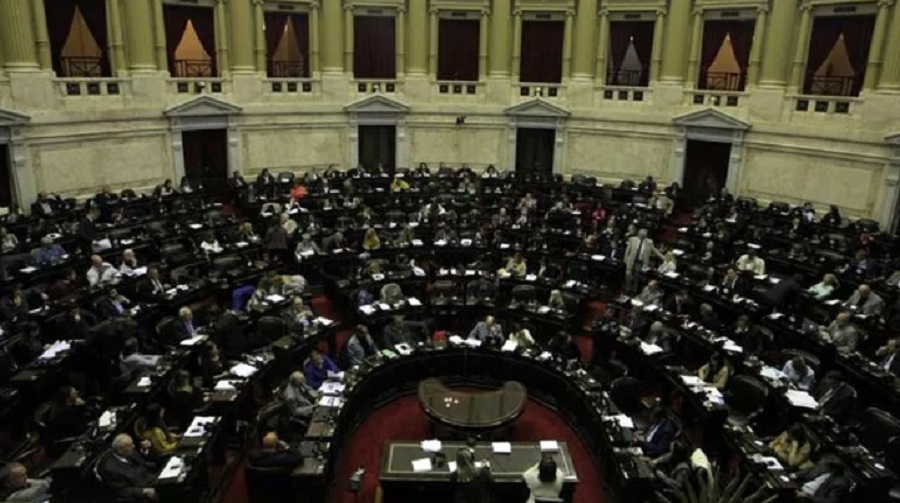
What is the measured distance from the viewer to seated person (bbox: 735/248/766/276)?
55.3 feet

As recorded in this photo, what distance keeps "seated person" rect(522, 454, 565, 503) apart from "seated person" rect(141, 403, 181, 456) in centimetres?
498

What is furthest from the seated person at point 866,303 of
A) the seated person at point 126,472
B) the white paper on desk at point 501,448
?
the seated person at point 126,472

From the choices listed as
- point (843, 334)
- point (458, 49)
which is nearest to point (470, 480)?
point (843, 334)

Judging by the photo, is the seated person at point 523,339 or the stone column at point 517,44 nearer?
the seated person at point 523,339

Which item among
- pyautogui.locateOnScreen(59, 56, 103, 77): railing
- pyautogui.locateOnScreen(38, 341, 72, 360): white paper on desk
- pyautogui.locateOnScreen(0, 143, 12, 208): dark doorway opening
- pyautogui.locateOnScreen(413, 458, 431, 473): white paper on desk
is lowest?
pyautogui.locateOnScreen(413, 458, 431, 473): white paper on desk

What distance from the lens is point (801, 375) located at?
11.5 m

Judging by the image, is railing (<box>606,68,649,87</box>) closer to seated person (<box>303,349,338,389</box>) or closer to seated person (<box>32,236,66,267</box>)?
seated person (<box>303,349,338,389</box>)

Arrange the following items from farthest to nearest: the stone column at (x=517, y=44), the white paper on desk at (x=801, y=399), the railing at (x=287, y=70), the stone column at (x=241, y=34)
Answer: the stone column at (x=517, y=44) → the railing at (x=287, y=70) → the stone column at (x=241, y=34) → the white paper on desk at (x=801, y=399)

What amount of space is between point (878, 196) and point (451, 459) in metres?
17.6

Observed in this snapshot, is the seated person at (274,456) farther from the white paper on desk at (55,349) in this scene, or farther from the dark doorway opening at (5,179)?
the dark doorway opening at (5,179)

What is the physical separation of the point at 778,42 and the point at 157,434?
22510 mm

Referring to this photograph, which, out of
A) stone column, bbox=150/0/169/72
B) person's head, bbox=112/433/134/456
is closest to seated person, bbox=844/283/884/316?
person's head, bbox=112/433/134/456

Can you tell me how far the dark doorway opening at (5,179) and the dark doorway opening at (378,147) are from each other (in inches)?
491

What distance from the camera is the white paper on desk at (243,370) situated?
37.1 ft
